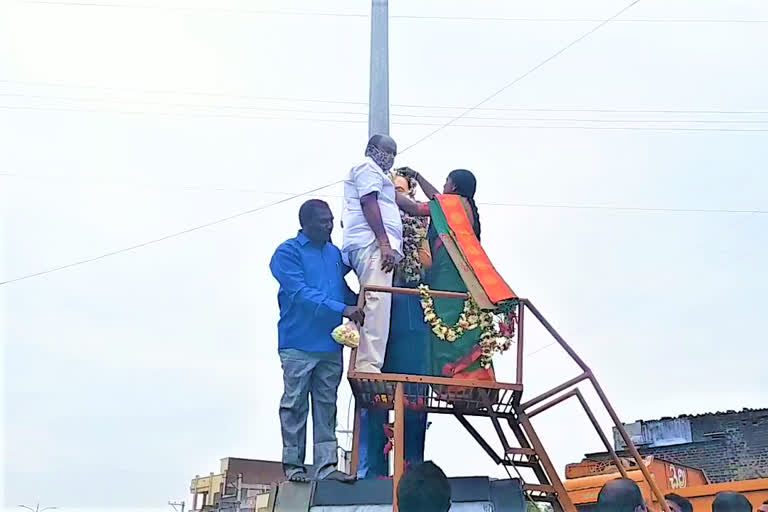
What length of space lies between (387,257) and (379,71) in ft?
7.53

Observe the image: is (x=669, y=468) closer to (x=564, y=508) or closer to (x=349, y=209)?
(x=564, y=508)

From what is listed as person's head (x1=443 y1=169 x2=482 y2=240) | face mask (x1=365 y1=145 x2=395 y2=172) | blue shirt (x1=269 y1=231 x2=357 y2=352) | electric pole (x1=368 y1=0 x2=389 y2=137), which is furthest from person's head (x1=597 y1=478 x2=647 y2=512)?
electric pole (x1=368 y1=0 x2=389 y2=137)

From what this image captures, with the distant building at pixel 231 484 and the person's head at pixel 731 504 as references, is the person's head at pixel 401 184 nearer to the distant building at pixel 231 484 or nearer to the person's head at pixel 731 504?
the person's head at pixel 731 504

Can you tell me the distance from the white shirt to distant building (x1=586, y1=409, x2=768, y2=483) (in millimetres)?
20664

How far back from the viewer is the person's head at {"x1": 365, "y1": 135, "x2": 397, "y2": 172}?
645 centimetres

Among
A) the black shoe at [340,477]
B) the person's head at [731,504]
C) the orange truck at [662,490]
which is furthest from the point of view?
the orange truck at [662,490]

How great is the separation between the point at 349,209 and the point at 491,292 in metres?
1.50

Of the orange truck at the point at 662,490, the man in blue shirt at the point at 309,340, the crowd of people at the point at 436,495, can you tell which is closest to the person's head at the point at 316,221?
the man in blue shirt at the point at 309,340

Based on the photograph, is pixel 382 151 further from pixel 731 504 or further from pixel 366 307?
pixel 731 504

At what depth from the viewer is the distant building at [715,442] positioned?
2573 cm

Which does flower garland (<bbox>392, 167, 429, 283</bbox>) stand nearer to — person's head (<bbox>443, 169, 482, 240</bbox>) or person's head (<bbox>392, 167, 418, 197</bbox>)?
person's head (<bbox>392, 167, 418, 197</bbox>)

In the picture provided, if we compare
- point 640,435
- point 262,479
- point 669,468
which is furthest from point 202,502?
point 640,435

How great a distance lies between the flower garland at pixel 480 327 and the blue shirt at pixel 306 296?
62cm

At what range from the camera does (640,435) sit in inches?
1091
